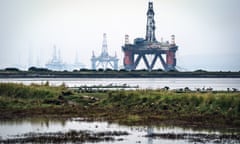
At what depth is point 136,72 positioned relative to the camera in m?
182

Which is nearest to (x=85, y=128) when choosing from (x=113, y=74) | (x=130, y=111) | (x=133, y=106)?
(x=130, y=111)

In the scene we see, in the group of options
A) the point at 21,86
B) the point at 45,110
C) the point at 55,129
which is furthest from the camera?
the point at 21,86

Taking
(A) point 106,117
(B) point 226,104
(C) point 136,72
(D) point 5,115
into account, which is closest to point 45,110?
(D) point 5,115

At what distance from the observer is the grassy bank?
131 feet

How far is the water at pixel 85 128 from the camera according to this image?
31.2 m

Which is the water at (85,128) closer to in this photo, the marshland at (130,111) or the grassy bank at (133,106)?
the marshland at (130,111)

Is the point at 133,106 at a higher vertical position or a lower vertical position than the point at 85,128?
higher

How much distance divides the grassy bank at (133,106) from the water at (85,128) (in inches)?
98.5

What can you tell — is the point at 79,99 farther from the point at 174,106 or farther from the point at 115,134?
the point at 115,134

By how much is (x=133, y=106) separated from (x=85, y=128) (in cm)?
1358

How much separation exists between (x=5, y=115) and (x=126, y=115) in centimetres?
896

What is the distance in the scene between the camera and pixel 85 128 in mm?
35875

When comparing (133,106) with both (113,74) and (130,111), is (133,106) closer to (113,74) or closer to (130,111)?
(130,111)

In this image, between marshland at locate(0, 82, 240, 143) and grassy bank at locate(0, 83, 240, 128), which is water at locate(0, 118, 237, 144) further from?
grassy bank at locate(0, 83, 240, 128)
